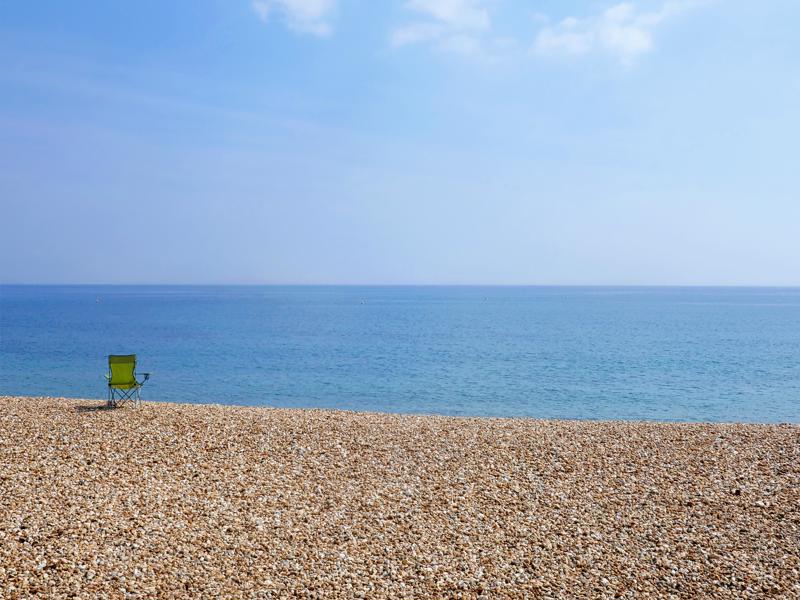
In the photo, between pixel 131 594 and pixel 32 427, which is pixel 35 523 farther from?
pixel 32 427

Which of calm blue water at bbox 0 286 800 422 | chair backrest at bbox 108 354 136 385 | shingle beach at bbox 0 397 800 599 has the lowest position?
calm blue water at bbox 0 286 800 422

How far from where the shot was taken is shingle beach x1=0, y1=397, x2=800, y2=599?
576cm

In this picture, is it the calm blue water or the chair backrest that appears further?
the calm blue water

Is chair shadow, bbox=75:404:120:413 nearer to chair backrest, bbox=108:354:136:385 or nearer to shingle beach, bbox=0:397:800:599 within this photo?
chair backrest, bbox=108:354:136:385

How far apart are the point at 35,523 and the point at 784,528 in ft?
25.8

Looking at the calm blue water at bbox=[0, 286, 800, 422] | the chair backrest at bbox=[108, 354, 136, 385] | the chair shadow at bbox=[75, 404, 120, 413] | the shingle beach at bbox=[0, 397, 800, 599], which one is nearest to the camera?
the shingle beach at bbox=[0, 397, 800, 599]

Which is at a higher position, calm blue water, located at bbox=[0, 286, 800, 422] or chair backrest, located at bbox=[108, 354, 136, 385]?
chair backrest, located at bbox=[108, 354, 136, 385]

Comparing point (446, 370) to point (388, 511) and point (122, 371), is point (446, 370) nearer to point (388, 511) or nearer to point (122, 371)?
point (122, 371)

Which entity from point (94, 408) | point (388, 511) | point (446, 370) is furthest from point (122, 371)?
point (446, 370)

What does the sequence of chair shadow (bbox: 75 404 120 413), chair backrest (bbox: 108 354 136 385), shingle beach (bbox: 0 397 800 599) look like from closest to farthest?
shingle beach (bbox: 0 397 800 599)
chair shadow (bbox: 75 404 120 413)
chair backrest (bbox: 108 354 136 385)

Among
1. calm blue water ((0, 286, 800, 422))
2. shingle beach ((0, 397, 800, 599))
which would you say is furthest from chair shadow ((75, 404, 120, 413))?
calm blue water ((0, 286, 800, 422))

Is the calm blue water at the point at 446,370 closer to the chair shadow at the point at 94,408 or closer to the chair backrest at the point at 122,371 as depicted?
the chair backrest at the point at 122,371

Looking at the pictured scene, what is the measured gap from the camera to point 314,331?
5634cm

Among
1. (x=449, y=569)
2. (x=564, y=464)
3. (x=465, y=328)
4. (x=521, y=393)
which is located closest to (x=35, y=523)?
(x=449, y=569)
